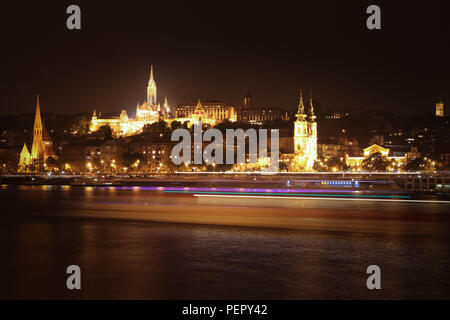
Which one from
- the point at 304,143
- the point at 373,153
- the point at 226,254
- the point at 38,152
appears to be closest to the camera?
the point at 226,254

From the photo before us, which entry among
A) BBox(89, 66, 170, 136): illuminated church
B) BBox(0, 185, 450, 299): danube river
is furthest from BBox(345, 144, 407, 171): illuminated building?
BBox(0, 185, 450, 299): danube river

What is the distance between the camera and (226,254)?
1756cm

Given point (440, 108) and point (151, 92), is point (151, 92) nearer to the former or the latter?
point (151, 92)

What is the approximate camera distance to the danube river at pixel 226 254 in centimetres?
1312

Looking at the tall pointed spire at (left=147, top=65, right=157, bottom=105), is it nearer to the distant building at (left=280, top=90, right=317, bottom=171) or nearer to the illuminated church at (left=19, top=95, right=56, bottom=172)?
the illuminated church at (left=19, top=95, right=56, bottom=172)

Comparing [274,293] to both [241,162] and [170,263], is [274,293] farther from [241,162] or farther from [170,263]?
[241,162]

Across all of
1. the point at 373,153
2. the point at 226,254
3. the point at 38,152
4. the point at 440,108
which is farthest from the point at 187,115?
the point at 226,254

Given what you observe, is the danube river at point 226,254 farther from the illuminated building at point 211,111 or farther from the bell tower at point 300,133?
the illuminated building at point 211,111

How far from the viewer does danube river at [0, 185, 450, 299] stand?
13117 mm

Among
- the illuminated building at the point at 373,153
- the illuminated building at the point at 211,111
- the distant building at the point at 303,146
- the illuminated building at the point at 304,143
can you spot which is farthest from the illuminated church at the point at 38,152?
the illuminated building at the point at 373,153

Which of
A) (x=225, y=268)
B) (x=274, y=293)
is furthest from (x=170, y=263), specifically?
(x=274, y=293)

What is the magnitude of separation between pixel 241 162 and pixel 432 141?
38191 mm
